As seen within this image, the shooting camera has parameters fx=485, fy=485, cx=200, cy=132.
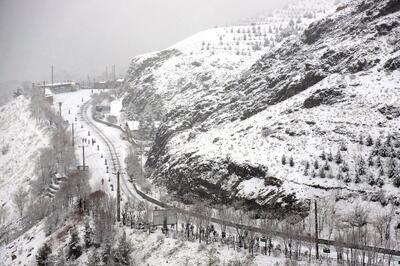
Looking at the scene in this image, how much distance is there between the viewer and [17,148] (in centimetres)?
13325

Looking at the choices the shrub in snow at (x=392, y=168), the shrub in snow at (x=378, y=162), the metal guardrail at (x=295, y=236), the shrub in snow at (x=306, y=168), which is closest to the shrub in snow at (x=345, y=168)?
the shrub in snow at (x=378, y=162)

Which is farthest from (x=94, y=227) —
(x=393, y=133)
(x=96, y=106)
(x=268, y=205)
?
(x=96, y=106)

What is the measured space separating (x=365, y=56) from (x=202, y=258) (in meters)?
48.1

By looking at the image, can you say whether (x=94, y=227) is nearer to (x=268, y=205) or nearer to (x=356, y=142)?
(x=268, y=205)

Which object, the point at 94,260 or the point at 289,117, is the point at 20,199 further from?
the point at 289,117

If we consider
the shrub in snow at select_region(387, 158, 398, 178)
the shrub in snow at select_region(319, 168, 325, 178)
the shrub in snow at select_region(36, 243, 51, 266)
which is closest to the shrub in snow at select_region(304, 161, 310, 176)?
the shrub in snow at select_region(319, 168, 325, 178)

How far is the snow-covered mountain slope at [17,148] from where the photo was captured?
354 feet

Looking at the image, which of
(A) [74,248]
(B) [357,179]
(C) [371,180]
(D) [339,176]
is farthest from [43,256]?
(C) [371,180]

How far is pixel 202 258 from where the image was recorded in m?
57.8

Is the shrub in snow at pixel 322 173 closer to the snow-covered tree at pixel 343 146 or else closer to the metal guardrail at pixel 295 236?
the snow-covered tree at pixel 343 146

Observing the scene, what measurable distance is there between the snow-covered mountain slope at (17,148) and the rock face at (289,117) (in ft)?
104

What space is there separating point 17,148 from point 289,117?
272 feet

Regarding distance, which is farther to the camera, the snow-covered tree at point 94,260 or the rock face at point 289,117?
the rock face at point 289,117

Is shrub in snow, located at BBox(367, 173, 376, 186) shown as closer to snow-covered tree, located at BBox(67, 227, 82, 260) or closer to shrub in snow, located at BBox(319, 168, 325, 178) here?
shrub in snow, located at BBox(319, 168, 325, 178)
